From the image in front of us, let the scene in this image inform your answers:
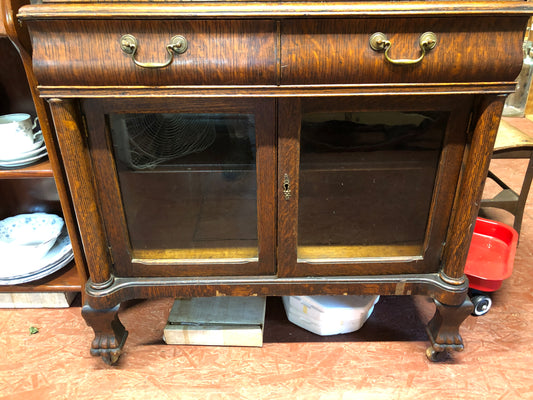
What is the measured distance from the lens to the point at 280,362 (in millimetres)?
1189

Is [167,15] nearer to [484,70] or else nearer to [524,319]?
[484,70]

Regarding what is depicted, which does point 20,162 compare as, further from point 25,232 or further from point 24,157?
point 25,232

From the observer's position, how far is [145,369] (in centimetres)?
117

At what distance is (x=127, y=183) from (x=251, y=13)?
478mm

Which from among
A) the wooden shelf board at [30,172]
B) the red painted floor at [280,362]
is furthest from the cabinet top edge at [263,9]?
the red painted floor at [280,362]

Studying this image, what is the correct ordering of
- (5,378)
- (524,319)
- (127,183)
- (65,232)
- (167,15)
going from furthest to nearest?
Result: (65,232), (524,319), (5,378), (127,183), (167,15)

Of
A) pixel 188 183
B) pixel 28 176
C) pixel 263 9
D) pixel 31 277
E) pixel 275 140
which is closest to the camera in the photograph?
pixel 263 9

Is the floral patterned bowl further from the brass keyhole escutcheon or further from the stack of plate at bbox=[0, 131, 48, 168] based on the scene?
the brass keyhole escutcheon

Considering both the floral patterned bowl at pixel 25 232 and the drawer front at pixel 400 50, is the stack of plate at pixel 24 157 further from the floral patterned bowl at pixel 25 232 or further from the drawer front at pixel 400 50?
the drawer front at pixel 400 50

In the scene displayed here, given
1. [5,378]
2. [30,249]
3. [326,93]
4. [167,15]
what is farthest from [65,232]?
[326,93]

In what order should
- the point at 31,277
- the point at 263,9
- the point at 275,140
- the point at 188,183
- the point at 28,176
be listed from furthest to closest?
the point at 31,277, the point at 28,176, the point at 188,183, the point at 275,140, the point at 263,9

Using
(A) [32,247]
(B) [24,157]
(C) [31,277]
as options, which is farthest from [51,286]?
(B) [24,157]

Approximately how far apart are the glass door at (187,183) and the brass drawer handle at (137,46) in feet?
0.36

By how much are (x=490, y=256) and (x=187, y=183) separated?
3.31 ft
